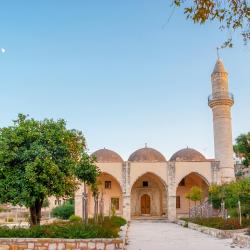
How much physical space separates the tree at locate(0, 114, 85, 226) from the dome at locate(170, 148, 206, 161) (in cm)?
2062

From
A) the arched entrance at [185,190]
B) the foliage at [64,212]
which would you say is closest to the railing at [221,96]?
the arched entrance at [185,190]

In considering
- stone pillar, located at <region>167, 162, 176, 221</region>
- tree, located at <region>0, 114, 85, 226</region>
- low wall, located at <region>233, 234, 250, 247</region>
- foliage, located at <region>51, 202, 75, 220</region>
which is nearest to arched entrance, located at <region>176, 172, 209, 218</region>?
stone pillar, located at <region>167, 162, 176, 221</region>

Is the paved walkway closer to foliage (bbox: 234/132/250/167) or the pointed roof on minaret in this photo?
foliage (bbox: 234/132/250/167)

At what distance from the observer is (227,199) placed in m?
25.1

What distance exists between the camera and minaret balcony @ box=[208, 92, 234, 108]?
102 ft

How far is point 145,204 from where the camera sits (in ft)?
115

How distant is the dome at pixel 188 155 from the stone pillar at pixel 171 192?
13.9ft

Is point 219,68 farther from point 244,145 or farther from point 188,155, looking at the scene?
point 188,155

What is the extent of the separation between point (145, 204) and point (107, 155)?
5.63 meters

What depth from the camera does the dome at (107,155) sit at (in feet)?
113

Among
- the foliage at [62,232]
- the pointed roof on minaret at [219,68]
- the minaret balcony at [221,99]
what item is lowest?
the foliage at [62,232]

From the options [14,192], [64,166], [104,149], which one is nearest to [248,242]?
[64,166]

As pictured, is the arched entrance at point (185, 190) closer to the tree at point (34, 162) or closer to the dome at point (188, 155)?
the dome at point (188, 155)

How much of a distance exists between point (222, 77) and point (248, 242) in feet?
74.4
